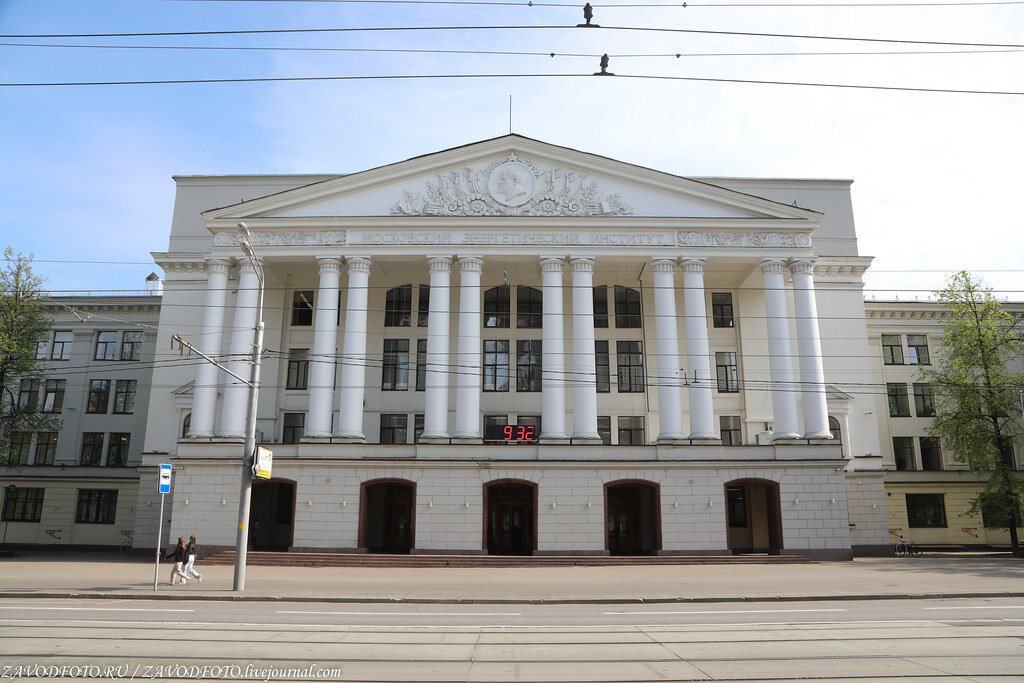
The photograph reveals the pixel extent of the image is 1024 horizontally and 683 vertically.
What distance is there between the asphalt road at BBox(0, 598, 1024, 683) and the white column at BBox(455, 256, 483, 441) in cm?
1761

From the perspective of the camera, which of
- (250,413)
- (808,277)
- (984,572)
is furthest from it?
(808,277)

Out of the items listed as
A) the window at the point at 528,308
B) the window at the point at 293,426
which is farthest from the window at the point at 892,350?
the window at the point at 293,426

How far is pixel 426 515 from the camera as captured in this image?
1292 inches

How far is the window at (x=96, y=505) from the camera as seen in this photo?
4678cm

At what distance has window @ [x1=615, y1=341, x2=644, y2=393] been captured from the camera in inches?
1567

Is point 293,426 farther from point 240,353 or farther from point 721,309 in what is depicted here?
point 721,309

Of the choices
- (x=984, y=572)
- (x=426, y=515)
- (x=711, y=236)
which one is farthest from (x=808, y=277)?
(x=426, y=515)

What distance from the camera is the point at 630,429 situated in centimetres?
3959

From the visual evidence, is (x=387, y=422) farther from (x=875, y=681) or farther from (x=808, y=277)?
(x=875, y=681)

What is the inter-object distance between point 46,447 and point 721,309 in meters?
45.2

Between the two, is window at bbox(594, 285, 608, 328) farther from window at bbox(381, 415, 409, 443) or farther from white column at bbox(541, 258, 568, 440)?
window at bbox(381, 415, 409, 443)

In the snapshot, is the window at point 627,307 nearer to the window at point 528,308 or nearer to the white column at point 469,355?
the window at point 528,308

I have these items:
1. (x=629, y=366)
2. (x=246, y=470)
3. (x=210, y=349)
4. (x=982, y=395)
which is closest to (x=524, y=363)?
(x=629, y=366)

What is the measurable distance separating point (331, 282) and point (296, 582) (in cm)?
1779
